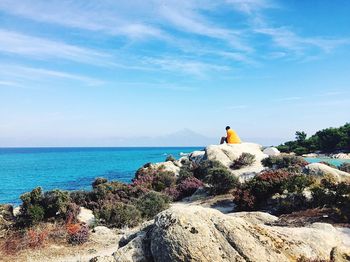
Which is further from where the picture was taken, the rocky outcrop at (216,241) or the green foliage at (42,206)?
the green foliage at (42,206)

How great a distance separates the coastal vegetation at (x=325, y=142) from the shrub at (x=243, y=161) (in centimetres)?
5138

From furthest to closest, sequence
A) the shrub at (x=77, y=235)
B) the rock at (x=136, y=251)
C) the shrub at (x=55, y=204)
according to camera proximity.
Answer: the shrub at (x=55, y=204) < the shrub at (x=77, y=235) < the rock at (x=136, y=251)

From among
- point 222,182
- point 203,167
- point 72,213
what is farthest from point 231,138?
point 72,213

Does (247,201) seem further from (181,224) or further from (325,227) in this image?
(181,224)

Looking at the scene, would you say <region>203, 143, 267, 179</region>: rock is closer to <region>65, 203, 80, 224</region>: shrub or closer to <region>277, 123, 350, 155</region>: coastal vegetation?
<region>65, 203, 80, 224</region>: shrub

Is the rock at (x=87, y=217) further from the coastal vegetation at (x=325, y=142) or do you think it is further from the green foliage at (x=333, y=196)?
the coastal vegetation at (x=325, y=142)

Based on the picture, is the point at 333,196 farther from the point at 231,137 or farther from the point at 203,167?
the point at 231,137

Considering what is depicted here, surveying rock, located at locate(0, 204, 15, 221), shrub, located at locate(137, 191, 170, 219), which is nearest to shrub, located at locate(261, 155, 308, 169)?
shrub, located at locate(137, 191, 170, 219)

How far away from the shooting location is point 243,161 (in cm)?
3181

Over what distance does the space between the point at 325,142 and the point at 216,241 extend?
82707 mm

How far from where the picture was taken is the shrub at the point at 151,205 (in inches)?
766

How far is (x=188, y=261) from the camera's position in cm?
818

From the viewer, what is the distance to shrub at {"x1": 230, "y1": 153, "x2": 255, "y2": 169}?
104ft

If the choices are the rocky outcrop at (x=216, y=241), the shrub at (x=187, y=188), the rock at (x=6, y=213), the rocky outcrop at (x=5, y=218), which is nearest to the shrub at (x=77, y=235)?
the rocky outcrop at (x=5, y=218)
